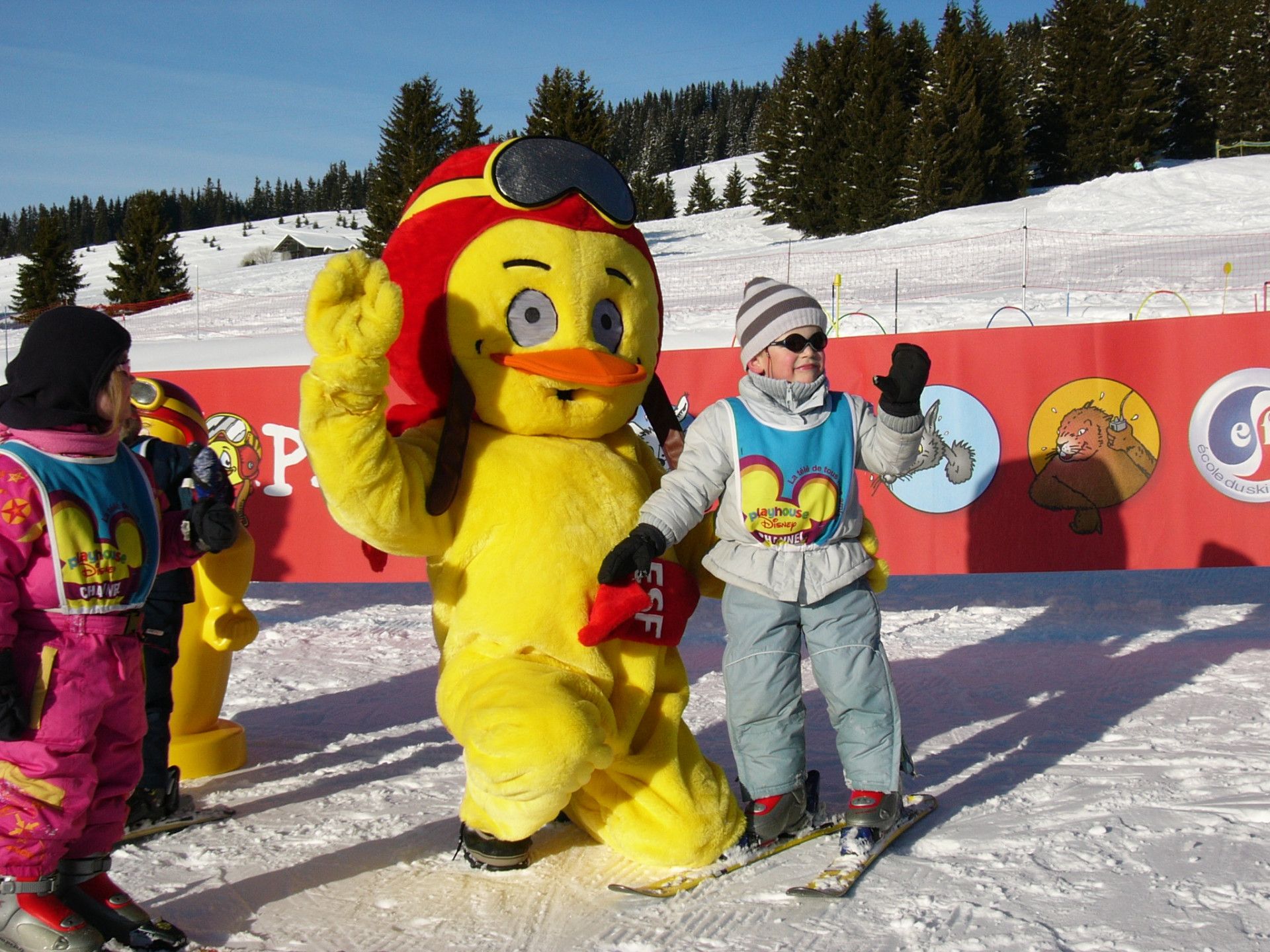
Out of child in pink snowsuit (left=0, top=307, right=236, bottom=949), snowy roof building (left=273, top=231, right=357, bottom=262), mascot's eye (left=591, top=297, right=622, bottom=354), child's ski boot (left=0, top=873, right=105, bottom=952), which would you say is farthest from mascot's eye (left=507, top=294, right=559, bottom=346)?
snowy roof building (left=273, top=231, right=357, bottom=262)

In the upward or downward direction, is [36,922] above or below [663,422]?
below

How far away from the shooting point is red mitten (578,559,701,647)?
2.69 m

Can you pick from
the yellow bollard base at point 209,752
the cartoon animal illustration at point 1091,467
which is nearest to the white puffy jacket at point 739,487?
the yellow bollard base at point 209,752

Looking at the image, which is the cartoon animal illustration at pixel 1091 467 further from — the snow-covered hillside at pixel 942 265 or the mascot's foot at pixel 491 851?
the snow-covered hillside at pixel 942 265

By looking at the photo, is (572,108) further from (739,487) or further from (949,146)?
(739,487)

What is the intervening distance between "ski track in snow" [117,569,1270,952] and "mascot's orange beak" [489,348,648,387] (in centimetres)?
131

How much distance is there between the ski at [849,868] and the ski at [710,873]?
128mm

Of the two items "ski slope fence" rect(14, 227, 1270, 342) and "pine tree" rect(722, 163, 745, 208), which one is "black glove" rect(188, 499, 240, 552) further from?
"pine tree" rect(722, 163, 745, 208)

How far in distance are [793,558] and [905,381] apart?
0.56 metres

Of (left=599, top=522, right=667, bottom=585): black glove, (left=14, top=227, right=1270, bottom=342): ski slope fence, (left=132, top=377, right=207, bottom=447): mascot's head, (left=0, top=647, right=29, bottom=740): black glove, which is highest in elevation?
(left=14, top=227, right=1270, bottom=342): ski slope fence

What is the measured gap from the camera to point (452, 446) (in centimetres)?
284

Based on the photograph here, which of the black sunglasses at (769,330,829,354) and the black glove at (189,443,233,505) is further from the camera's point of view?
the black sunglasses at (769,330,829,354)

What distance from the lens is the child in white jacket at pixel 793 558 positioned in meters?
2.92

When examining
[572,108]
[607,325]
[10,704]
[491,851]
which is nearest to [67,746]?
[10,704]
